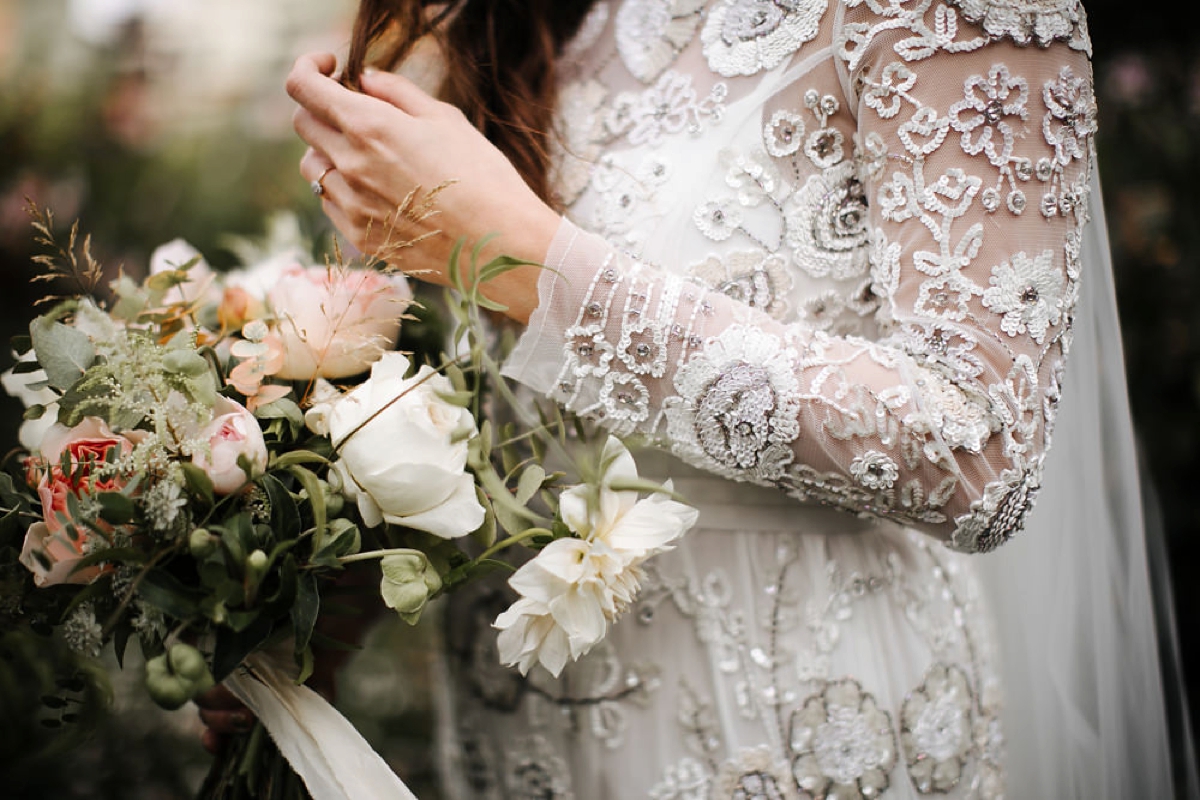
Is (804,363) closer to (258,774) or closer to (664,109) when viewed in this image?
(664,109)

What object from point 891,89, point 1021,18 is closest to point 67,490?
point 891,89

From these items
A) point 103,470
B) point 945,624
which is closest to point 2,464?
point 103,470

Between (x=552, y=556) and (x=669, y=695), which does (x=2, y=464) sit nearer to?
(x=552, y=556)

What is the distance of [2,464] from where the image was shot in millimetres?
729

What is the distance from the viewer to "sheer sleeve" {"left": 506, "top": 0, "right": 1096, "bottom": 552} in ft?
2.48

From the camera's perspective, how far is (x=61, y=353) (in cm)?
65

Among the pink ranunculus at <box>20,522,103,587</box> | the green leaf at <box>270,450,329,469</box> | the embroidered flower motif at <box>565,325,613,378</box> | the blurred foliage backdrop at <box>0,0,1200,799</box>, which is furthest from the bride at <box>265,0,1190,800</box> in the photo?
the blurred foliage backdrop at <box>0,0,1200,799</box>

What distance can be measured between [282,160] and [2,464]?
2.46 m

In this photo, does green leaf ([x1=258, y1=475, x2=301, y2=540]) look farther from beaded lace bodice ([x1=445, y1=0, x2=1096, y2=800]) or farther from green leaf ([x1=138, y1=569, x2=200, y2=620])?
beaded lace bodice ([x1=445, y1=0, x2=1096, y2=800])

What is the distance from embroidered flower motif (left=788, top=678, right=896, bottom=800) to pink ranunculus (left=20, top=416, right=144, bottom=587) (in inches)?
26.6

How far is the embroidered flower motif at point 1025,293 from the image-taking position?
75 centimetres

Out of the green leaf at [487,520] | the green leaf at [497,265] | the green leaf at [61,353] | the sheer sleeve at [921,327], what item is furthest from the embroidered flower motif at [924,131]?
the green leaf at [61,353]

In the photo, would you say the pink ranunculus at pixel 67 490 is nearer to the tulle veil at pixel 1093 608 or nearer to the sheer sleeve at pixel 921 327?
the sheer sleeve at pixel 921 327

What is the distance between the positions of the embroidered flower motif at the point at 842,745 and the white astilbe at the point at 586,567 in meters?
0.35
